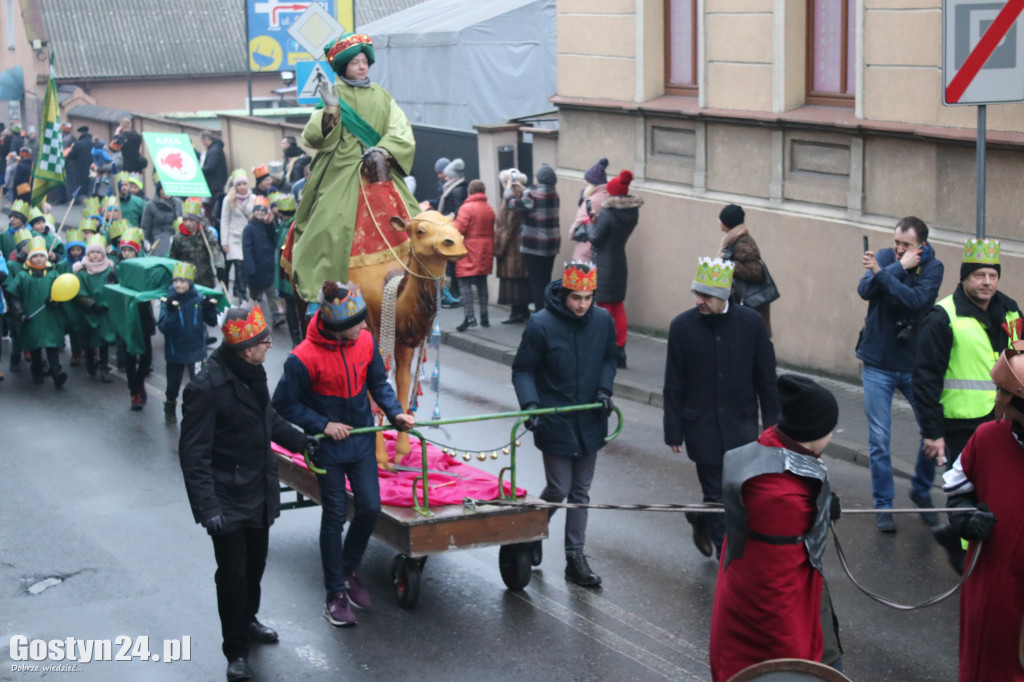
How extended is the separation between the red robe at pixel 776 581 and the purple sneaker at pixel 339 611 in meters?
3.28

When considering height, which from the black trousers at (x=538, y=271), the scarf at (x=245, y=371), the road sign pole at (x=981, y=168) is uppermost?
the road sign pole at (x=981, y=168)

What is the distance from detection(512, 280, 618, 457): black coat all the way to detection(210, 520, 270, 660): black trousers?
180cm

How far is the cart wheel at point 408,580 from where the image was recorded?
26.8 feet

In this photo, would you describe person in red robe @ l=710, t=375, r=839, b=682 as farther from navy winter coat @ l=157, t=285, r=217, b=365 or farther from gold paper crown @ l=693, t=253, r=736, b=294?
navy winter coat @ l=157, t=285, r=217, b=365

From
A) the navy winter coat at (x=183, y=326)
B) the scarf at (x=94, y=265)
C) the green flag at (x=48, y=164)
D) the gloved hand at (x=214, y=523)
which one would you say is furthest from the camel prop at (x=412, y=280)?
the green flag at (x=48, y=164)

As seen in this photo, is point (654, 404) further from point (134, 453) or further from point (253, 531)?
point (253, 531)

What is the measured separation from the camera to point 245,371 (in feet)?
23.7

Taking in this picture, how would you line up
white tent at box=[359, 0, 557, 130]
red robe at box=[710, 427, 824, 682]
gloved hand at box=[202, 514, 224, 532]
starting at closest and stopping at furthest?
red robe at box=[710, 427, 824, 682], gloved hand at box=[202, 514, 224, 532], white tent at box=[359, 0, 557, 130]

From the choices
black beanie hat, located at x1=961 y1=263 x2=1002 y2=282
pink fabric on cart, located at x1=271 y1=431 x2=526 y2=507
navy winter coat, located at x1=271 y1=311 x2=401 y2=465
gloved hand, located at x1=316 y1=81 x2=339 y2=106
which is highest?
gloved hand, located at x1=316 y1=81 x2=339 y2=106

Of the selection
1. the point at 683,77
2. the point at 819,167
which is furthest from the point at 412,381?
the point at 683,77

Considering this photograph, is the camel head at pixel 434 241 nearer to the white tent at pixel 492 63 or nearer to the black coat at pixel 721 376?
the black coat at pixel 721 376

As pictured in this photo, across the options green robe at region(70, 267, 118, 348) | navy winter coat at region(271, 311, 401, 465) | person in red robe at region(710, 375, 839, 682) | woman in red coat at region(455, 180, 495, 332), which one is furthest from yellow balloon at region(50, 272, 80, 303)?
person in red robe at region(710, 375, 839, 682)

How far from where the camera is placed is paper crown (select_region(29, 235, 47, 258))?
600 inches

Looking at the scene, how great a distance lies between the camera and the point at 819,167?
550 inches
